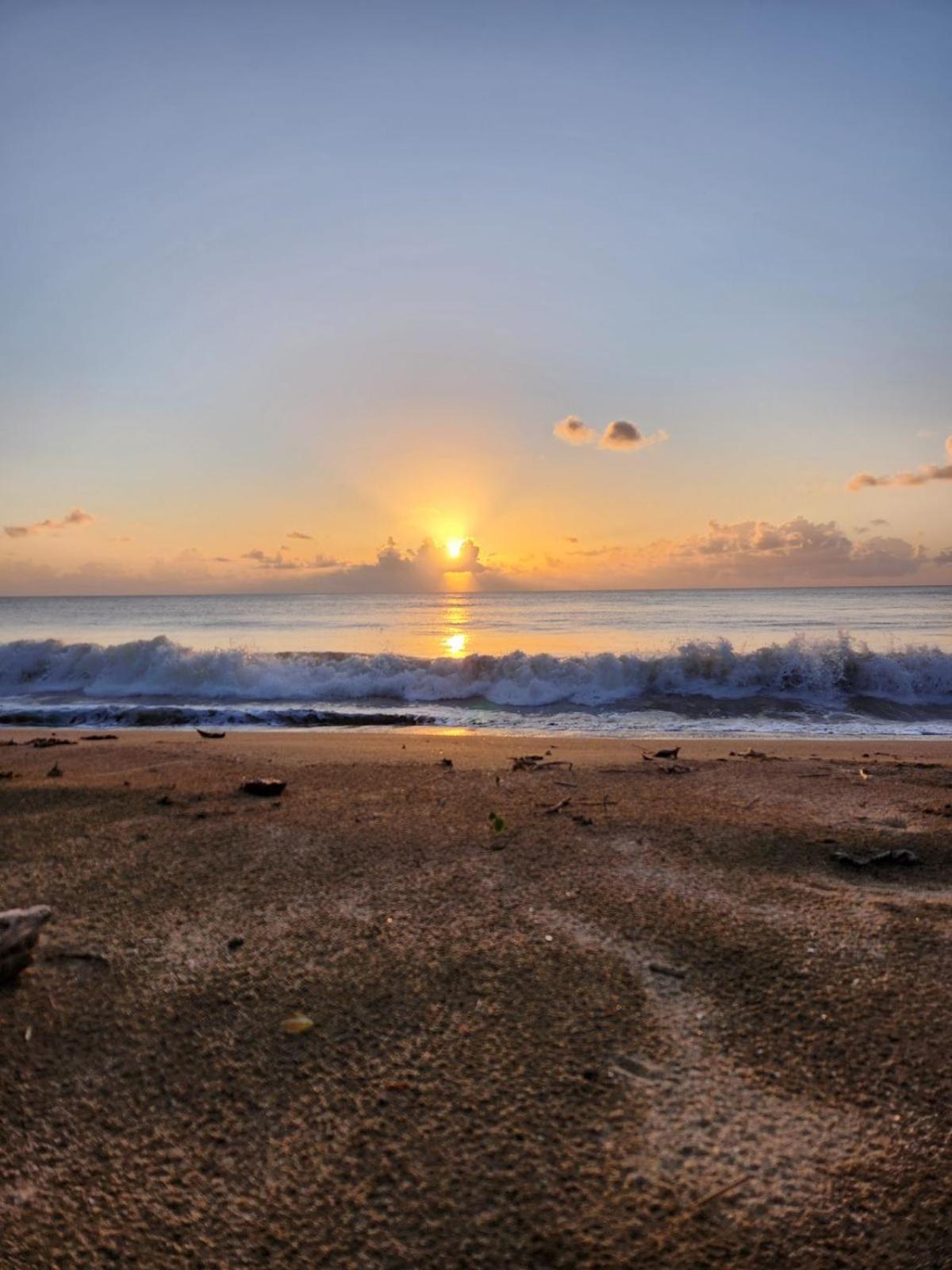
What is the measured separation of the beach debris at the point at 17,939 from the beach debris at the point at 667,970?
7.66 feet

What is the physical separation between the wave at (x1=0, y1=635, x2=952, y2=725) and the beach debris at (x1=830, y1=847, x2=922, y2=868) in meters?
9.03

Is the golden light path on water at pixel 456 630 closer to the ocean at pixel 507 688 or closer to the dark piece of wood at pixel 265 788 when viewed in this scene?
the ocean at pixel 507 688

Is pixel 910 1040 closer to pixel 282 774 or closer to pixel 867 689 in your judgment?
pixel 282 774

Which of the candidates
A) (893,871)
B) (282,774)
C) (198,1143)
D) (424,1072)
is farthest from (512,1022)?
(282,774)

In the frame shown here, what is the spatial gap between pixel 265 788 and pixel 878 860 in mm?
4014

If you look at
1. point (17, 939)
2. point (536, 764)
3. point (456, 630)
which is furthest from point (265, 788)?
point (456, 630)

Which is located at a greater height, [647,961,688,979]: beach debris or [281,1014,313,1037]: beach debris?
[281,1014,313,1037]: beach debris

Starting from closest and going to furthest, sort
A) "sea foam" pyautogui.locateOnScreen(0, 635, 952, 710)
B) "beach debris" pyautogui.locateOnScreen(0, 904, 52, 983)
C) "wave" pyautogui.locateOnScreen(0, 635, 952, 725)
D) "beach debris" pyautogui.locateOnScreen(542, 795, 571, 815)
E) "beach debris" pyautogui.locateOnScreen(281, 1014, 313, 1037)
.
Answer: "beach debris" pyautogui.locateOnScreen(281, 1014, 313, 1037) → "beach debris" pyautogui.locateOnScreen(0, 904, 52, 983) → "beach debris" pyautogui.locateOnScreen(542, 795, 571, 815) → "wave" pyautogui.locateOnScreen(0, 635, 952, 725) → "sea foam" pyautogui.locateOnScreen(0, 635, 952, 710)

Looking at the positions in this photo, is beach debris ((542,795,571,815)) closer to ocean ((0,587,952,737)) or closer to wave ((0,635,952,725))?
ocean ((0,587,952,737))

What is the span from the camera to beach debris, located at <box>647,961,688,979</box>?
307 cm

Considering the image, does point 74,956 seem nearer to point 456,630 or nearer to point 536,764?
point 536,764

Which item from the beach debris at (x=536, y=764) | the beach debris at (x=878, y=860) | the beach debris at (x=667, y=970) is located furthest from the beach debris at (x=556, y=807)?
the beach debris at (x=667, y=970)

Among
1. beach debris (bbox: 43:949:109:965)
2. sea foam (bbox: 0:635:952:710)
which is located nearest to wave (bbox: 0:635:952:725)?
sea foam (bbox: 0:635:952:710)

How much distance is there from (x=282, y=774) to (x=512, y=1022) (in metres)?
4.53
